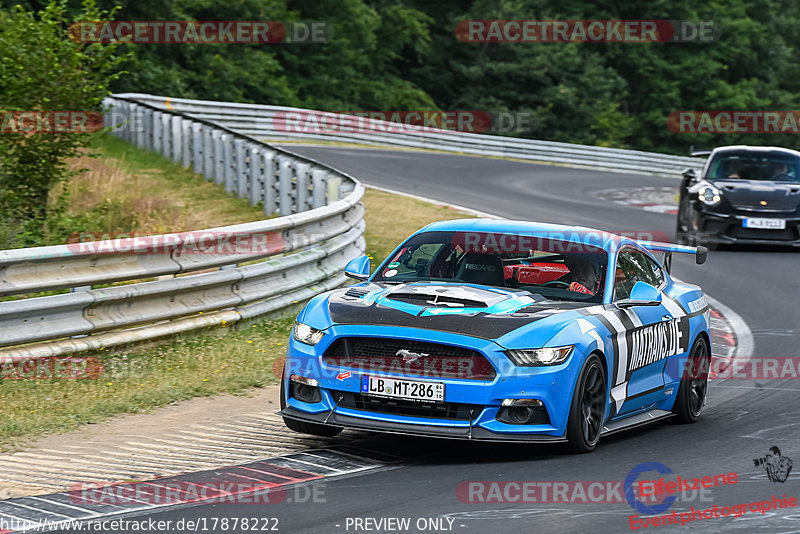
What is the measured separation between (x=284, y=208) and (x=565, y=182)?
14411 mm

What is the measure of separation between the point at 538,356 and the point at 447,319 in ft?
1.85

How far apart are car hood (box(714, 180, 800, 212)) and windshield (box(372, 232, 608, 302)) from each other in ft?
36.3

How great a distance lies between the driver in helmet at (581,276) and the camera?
8039 millimetres

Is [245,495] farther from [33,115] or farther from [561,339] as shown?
[33,115]

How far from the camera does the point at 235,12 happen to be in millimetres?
46094

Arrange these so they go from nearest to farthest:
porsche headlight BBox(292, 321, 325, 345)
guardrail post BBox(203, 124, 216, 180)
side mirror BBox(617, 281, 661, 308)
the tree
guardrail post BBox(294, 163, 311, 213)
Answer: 1. porsche headlight BBox(292, 321, 325, 345)
2. side mirror BBox(617, 281, 661, 308)
3. the tree
4. guardrail post BBox(294, 163, 311, 213)
5. guardrail post BBox(203, 124, 216, 180)

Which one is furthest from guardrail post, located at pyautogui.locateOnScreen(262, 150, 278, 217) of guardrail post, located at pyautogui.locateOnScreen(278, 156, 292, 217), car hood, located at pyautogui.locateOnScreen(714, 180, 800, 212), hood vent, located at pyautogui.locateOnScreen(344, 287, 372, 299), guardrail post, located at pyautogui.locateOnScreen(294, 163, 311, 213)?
hood vent, located at pyautogui.locateOnScreen(344, 287, 372, 299)

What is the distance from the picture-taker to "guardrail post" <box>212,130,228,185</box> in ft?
67.7

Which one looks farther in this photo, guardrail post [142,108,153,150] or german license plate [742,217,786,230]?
guardrail post [142,108,153,150]

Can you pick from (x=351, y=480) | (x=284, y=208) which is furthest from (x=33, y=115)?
(x=351, y=480)

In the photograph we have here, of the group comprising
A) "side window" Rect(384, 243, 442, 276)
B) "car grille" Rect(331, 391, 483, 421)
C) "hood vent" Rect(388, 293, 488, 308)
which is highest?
"side window" Rect(384, 243, 442, 276)

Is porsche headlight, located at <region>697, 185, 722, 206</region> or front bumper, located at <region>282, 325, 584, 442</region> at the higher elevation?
front bumper, located at <region>282, 325, 584, 442</region>

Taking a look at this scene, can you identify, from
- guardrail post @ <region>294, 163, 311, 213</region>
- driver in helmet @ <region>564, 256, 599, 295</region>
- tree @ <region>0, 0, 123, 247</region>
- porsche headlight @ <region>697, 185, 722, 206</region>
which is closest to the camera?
driver in helmet @ <region>564, 256, 599, 295</region>

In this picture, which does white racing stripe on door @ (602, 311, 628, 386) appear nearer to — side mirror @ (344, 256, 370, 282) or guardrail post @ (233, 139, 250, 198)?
side mirror @ (344, 256, 370, 282)
